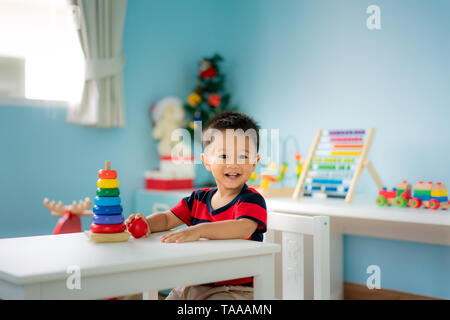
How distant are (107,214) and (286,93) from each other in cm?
226

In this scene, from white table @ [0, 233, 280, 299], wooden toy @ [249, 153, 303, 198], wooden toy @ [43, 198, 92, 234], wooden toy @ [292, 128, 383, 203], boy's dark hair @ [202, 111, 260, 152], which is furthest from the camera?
wooden toy @ [249, 153, 303, 198]

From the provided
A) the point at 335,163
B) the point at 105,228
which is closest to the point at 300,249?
the point at 105,228

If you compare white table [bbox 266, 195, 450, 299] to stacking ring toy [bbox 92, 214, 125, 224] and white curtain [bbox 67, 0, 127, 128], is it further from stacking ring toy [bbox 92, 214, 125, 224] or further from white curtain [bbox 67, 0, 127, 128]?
stacking ring toy [bbox 92, 214, 125, 224]

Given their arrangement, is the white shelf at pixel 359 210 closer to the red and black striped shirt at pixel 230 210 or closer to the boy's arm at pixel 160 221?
the red and black striped shirt at pixel 230 210

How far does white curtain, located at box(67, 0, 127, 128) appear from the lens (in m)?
3.09

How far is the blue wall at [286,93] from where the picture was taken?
2.71m

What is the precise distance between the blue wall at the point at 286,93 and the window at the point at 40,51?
0.42ft

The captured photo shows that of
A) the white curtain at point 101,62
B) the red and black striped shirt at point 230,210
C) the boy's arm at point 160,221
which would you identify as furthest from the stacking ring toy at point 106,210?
the white curtain at point 101,62

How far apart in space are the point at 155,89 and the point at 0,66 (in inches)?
42.1

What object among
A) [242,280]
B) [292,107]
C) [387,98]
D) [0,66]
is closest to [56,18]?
[0,66]

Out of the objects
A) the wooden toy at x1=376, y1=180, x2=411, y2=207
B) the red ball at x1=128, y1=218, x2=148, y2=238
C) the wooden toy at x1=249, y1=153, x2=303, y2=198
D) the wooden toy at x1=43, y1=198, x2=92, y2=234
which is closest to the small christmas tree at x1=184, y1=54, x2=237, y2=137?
the wooden toy at x1=249, y1=153, x2=303, y2=198

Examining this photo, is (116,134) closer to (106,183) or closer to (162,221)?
(162,221)

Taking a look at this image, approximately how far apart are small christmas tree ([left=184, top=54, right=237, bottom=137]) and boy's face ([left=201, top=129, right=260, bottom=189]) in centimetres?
206

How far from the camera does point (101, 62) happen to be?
3148 millimetres
